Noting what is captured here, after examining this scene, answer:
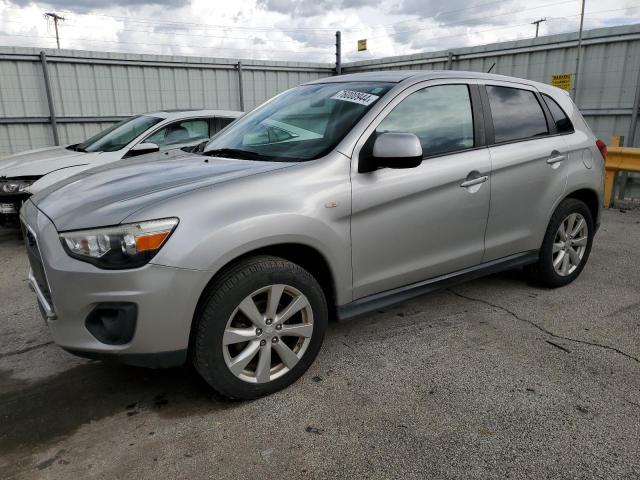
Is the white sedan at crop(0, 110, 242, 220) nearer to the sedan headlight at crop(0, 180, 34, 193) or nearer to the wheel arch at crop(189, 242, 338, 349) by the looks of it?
the sedan headlight at crop(0, 180, 34, 193)

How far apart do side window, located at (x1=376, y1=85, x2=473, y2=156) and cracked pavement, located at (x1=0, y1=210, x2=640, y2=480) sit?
4.16 feet

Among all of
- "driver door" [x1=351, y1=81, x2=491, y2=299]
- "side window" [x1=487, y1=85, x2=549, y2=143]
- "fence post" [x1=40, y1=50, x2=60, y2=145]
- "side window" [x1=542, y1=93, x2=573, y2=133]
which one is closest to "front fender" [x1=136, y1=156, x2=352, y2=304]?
"driver door" [x1=351, y1=81, x2=491, y2=299]

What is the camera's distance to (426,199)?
10.0 ft

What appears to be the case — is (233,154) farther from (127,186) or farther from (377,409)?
(377,409)

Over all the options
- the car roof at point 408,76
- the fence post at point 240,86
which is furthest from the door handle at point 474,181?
the fence post at point 240,86

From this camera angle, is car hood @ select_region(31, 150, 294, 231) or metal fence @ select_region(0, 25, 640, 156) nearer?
car hood @ select_region(31, 150, 294, 231)

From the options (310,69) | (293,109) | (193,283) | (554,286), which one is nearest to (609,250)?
(554,286)

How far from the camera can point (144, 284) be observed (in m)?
2.20

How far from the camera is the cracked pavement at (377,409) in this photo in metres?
2.19

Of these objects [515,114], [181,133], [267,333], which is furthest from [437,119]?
[181,133]

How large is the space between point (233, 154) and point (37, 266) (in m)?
1.27

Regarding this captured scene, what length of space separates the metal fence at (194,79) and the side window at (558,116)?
5099 millimetres

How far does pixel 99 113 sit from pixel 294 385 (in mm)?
9432

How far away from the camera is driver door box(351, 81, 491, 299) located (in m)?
2.86
